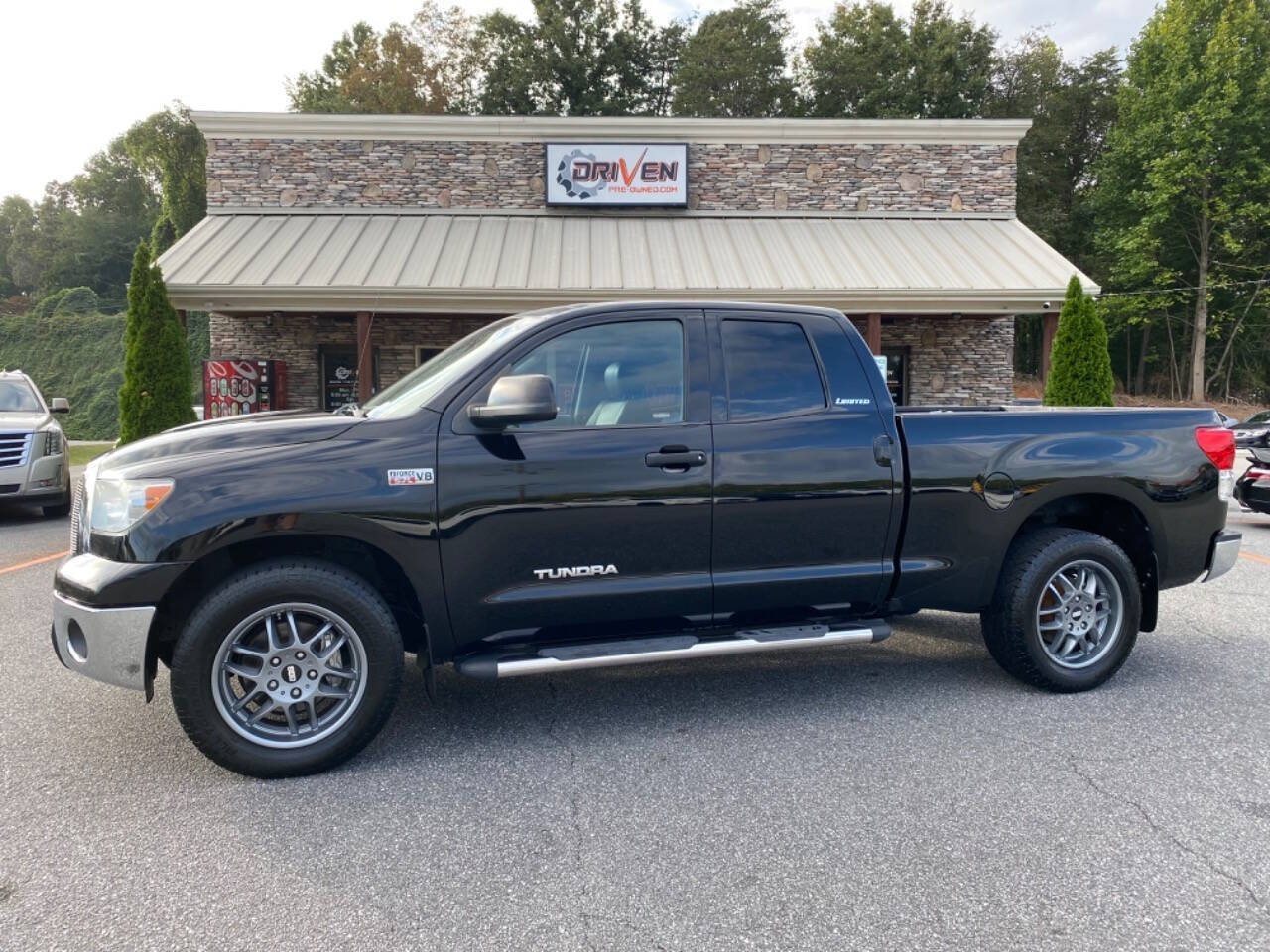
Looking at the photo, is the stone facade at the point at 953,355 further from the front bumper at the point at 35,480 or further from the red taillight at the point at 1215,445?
the front bumper at the point at 35,480

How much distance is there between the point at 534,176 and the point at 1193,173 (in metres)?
30.3

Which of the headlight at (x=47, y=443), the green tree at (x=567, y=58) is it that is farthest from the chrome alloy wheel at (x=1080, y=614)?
the green tree at (x=567, y=58)

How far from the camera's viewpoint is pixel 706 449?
3.92 metres

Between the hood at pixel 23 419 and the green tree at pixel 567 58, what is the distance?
31.5 meters

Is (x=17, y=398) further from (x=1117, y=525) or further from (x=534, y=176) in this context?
(x=1117, y=525)

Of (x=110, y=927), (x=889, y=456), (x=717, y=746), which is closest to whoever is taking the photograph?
(x=110, y=927)

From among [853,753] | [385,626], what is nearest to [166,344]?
[385,626]

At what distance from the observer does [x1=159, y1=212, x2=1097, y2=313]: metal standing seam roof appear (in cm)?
1505

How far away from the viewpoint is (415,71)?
4084 centimetres

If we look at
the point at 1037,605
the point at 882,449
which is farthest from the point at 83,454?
the point at 1037,605

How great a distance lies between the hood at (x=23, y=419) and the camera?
1024 centimetres

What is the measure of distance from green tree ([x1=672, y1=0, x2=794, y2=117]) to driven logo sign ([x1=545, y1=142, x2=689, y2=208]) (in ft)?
77.9

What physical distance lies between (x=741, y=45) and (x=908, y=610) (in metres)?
41.2

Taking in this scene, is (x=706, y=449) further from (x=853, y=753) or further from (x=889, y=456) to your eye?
(x=853, y=753)
